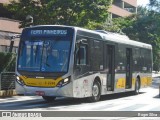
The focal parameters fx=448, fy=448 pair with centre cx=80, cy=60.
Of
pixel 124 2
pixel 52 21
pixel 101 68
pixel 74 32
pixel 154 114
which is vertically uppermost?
pixel 124 2

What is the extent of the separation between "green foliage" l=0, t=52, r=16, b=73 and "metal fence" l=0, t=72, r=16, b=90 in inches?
26.4

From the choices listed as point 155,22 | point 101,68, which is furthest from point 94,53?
point 155,22

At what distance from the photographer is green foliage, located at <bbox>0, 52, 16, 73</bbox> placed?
78.0 feet

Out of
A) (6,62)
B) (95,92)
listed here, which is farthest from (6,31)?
(95,92)

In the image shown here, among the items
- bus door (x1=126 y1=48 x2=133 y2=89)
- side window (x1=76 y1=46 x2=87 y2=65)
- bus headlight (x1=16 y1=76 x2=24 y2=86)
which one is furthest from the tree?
bus headlight (x1=16 y1=76 x2=24 y2=86)

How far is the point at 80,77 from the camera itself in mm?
17438

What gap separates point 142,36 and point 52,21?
41011 millimetres

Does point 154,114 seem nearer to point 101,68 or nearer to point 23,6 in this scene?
point 101,68

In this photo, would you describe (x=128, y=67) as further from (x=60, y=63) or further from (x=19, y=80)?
(x=19, y=80)

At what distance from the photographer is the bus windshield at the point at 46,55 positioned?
16859 mm

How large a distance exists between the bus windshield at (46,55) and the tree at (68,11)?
41.6 ft

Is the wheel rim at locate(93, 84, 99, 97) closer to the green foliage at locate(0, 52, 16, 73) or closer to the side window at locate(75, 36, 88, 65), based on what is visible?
the side window at locate(75, 36, 88, 65)

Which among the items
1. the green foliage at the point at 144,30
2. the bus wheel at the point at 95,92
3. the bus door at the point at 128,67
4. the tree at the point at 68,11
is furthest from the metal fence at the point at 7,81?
the green foliage at the point at 144,30

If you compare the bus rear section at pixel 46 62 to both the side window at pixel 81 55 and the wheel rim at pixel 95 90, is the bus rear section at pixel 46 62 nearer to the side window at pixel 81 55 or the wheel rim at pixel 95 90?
the side window at pixel 81 55
